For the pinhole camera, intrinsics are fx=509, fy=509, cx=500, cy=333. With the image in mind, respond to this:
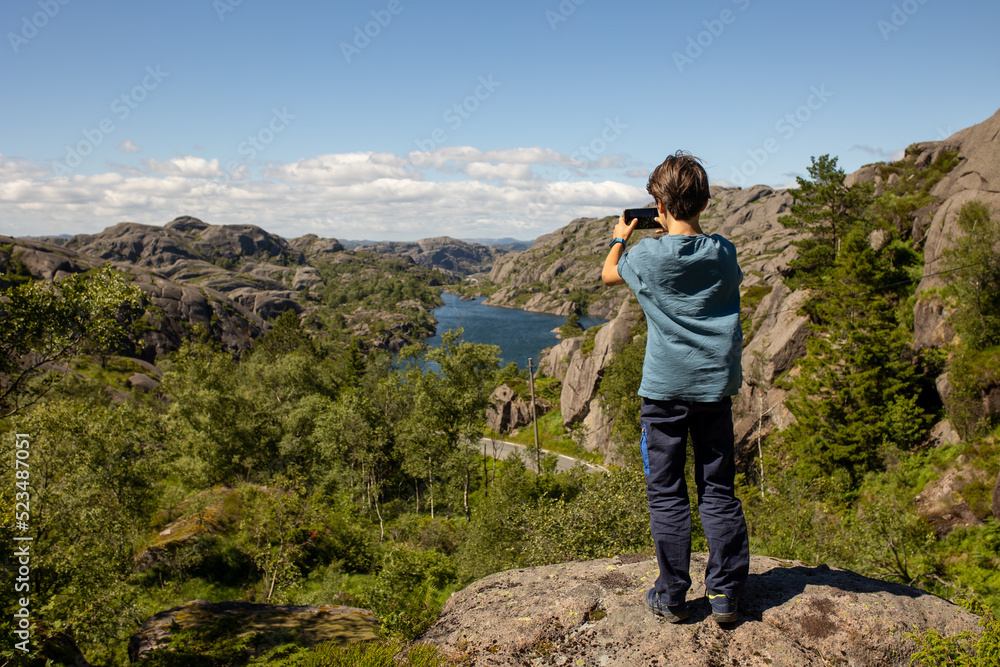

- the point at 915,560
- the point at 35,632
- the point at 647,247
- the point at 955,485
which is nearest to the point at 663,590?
the point at 647,247

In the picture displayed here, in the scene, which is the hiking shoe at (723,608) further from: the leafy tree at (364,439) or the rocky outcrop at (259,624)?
the leafy tree at (364,439)

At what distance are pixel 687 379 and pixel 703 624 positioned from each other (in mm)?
1786

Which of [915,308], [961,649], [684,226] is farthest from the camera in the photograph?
→ [915,308]

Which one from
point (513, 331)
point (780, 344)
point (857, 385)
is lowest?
point (513, 331)

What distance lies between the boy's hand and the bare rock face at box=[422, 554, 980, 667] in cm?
285

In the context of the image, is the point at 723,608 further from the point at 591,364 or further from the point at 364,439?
the point at 591,364

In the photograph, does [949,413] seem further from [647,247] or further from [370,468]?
[370,468]

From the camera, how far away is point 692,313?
3607mm

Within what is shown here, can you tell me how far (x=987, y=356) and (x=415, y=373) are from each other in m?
32.2

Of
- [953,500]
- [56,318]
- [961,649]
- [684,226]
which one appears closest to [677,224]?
[684,226]

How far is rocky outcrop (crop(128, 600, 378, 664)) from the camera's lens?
17.4 feet

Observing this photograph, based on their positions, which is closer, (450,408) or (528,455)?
(450,408)

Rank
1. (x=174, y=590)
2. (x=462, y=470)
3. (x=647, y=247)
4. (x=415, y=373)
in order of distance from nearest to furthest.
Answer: (x=647, y=247) → (x=174, y=590) → (x=462, y=470) → (x=415, y=373)

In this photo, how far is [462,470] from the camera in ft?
117
